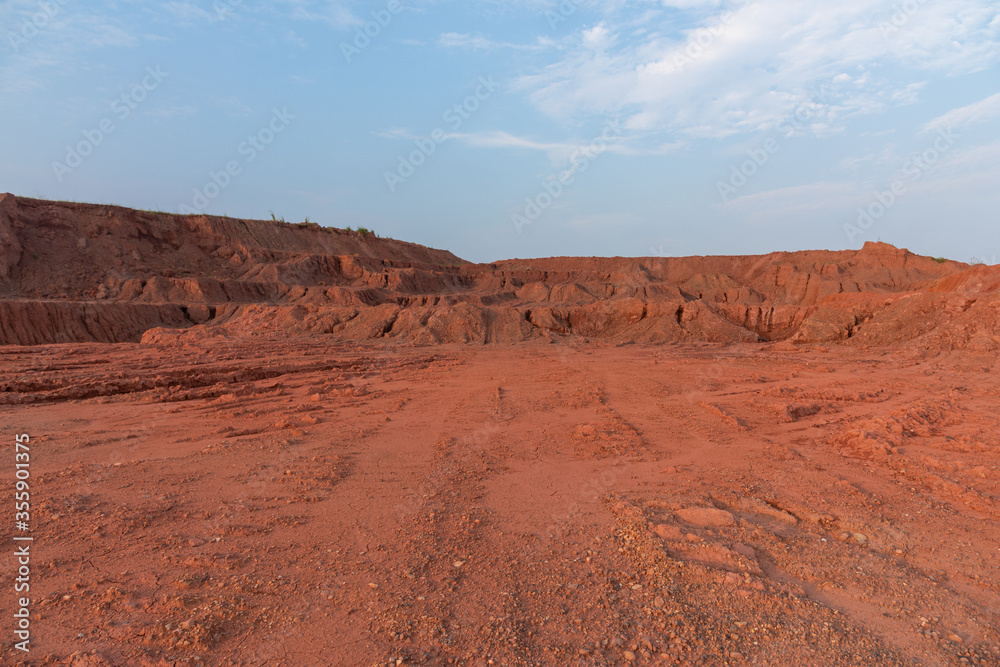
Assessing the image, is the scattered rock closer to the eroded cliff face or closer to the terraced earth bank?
the terraced earth bank

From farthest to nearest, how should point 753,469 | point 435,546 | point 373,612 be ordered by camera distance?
point 753,469, point 435,546, point 373,612

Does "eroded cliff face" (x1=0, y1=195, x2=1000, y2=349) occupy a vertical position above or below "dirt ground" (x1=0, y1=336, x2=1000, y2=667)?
above

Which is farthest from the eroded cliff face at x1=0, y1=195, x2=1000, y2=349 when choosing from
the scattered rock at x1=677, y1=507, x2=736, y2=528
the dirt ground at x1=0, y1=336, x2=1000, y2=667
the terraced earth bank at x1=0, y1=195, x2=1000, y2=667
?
the scattered rock at x1=677, y1=507, x2=736, y2=528

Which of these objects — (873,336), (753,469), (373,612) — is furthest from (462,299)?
(373,612)

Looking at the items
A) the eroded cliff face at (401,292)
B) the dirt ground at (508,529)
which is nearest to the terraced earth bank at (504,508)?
the dirt ground at (508,529)

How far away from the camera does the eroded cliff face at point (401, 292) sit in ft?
54.6

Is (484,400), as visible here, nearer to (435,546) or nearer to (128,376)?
(435,546)

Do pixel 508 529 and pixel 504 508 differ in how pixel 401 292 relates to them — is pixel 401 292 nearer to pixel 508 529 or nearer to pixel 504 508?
pixel 504 508

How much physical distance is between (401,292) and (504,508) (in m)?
23.8

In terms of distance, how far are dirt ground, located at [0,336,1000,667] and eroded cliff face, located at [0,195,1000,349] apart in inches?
345

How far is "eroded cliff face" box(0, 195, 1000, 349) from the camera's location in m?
16.6

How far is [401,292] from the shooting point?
2719 cm

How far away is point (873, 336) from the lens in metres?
15.9

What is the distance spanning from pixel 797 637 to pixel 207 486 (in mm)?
4376
